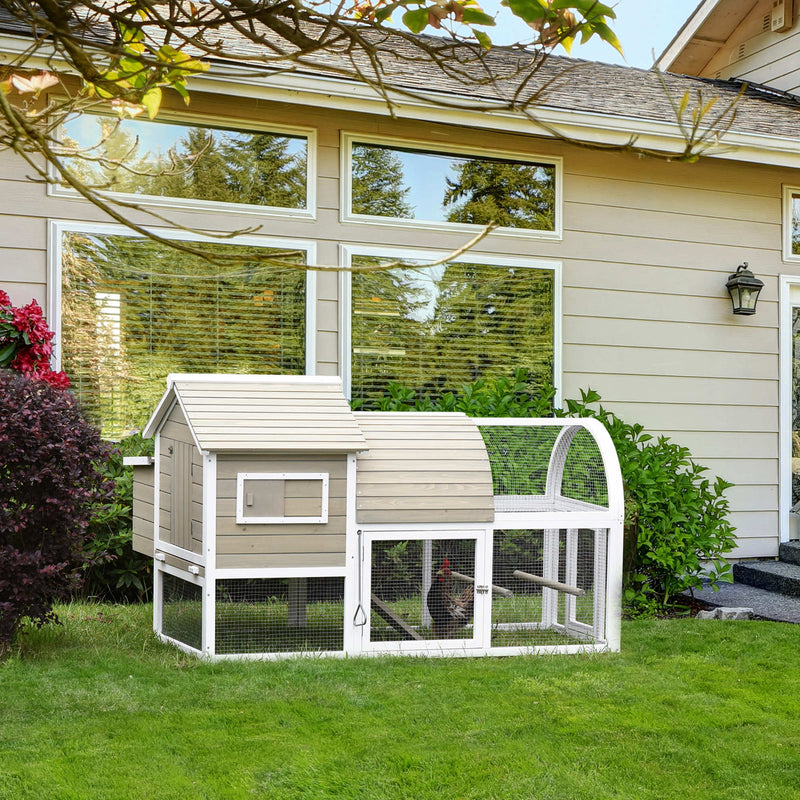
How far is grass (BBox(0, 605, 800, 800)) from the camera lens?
311 cm

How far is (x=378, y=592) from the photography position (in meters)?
4.68

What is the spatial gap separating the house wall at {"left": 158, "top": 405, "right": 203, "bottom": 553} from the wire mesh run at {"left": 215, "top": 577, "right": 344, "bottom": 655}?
315 mm

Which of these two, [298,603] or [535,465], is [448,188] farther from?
[298,603]

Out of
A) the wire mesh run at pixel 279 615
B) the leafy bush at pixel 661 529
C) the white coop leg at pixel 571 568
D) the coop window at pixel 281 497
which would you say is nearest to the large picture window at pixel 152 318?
the coop window at pixel 281 497

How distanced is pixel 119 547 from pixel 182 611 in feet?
4.31

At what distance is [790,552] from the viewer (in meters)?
7.89

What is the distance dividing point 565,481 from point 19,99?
4.39 meters

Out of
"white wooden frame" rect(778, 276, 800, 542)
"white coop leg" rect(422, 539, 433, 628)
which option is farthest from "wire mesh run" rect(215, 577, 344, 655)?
"white wooden frame" rect(778, 276, 800, 542)

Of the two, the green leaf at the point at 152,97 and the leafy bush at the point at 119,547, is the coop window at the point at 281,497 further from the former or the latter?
the green leaf at the point at 152,97

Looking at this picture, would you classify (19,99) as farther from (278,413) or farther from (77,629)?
(77,629)

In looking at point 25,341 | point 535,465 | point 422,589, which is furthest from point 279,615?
point 25,341

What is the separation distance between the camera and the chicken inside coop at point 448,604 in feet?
15.5

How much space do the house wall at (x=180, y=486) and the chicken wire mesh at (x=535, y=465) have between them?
186 cm

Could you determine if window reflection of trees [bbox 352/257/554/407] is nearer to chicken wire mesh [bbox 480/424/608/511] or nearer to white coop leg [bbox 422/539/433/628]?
chicken wire mesh [bbox 480/424/608/511]
